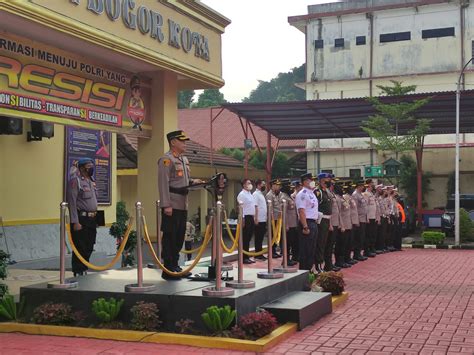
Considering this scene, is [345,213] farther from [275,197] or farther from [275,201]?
[275,197]

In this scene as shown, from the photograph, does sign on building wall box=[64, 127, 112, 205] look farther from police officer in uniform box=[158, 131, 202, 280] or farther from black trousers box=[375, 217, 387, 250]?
black trousers box=[375, 217, 387, 250]

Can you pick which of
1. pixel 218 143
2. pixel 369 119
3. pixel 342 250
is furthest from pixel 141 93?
pixel 218 143

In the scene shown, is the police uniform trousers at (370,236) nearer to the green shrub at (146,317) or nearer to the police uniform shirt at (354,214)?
the police uniform shirt at (354,214)

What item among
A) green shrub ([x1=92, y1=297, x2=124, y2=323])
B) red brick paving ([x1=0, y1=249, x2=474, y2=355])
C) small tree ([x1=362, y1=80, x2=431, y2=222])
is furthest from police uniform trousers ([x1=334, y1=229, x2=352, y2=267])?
small tree ([x1=362, y1=80, x2=431, y2=222])

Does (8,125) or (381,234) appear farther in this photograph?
(381,234)

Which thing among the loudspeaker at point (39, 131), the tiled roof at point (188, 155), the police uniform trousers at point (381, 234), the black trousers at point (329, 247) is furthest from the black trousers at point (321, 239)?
the tiled roof at point (188, 155)

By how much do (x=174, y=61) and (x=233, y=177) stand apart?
17853mm

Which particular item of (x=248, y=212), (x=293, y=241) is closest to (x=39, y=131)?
(x=248, y=212)

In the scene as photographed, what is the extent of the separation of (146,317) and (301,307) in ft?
5.68

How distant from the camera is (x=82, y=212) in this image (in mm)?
8953

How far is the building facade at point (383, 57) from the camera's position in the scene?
33.0 m

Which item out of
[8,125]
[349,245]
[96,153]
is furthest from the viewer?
[349,245]

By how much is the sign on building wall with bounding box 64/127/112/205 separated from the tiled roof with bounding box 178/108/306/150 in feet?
67.1

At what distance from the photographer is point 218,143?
35.4m
